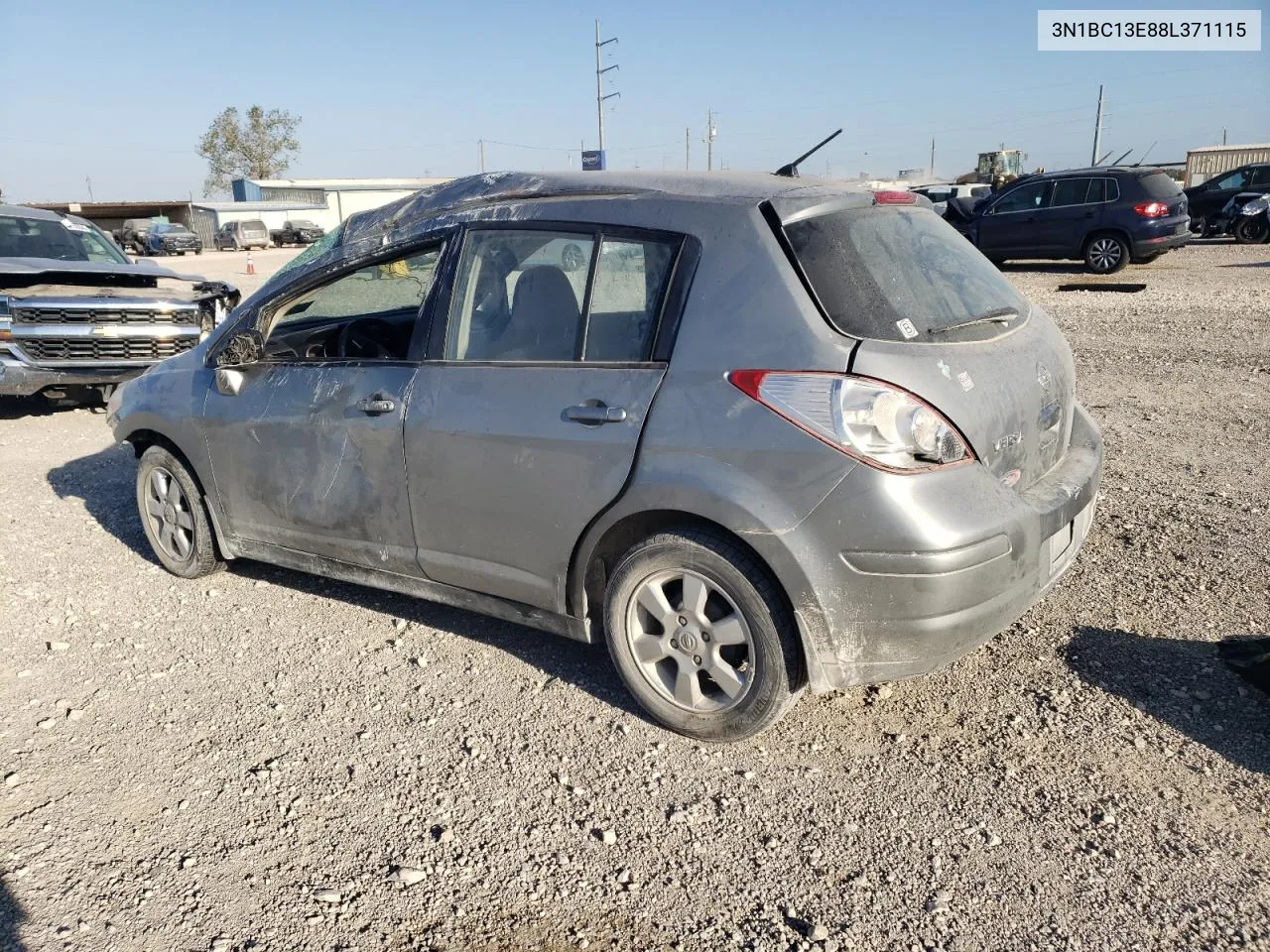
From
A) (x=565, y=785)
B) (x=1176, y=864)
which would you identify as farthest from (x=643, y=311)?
(x=1176, y=864)

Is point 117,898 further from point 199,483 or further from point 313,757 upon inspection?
point 199,483

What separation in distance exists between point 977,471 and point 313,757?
233 cm

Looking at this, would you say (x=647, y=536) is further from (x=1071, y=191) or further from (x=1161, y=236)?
(x=1071, y=191)

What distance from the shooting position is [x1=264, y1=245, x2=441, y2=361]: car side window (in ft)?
13.0

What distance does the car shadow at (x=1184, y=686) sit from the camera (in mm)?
3141

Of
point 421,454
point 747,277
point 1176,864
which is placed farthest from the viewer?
point 421,454

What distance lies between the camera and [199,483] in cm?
471

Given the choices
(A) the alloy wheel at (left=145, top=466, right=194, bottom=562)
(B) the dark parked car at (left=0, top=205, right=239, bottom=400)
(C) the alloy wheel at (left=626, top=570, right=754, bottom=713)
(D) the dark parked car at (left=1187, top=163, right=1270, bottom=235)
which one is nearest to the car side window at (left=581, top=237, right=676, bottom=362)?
(C) the alloy wheel at (left=626, top=570, right=754, bottom=713)

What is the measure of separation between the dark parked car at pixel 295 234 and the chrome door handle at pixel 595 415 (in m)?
53.1

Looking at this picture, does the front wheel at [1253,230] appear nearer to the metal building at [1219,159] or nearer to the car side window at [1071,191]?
the car side window at [1071,191]

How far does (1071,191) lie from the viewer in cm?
1739

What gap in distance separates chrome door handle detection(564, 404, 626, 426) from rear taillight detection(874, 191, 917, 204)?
3.99ft

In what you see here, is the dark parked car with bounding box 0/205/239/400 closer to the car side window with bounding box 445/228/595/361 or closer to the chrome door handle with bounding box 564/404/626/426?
the car side window with bounding box 445/228/595/361

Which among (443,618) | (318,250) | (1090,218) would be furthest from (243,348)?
(1090,218)
